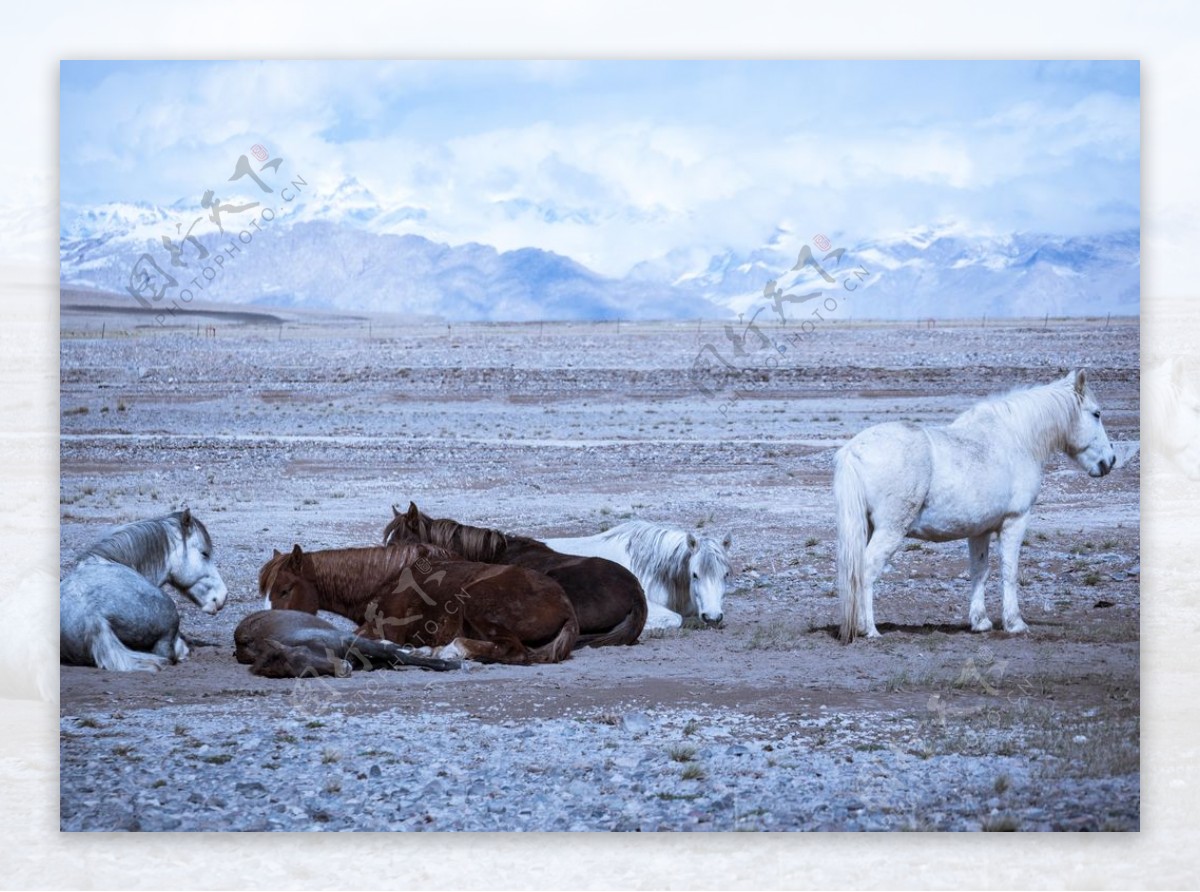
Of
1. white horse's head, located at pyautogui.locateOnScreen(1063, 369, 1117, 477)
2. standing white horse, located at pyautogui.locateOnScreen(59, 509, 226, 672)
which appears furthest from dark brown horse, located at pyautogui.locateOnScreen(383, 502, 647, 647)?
white horse's head, located at pyautogui.locateOnScreen(1063, 369, 1117, 477)

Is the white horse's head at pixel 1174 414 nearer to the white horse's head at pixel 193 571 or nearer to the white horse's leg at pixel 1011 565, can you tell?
the white horse's leg at pixel 1011 565

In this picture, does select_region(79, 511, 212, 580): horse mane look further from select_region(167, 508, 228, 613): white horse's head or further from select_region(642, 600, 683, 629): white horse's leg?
select_region(642, 600, 683, 629): white horse's leg

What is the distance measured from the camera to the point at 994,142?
21.5 ft

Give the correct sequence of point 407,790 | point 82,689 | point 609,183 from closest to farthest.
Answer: point 407,790, point 82,689, point 609,183

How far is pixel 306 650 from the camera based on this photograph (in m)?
6.29

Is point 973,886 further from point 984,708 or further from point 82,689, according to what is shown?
point 82,689

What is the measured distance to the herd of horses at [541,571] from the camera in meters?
6.34

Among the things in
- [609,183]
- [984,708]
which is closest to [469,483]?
[609,183]

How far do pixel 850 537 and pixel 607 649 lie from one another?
1329mm

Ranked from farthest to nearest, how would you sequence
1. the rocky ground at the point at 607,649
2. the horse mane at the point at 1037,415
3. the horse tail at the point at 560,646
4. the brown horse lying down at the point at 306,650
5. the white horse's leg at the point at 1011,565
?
the horse mane at the point at 1037,415, the white horse's leg at the point at 1011,565, the horse tail at the point at 560,646, the brown horse lying down at the point at 306,650, the rocky ground at the point at 607,649

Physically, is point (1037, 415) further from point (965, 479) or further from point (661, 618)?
point (661, 618)

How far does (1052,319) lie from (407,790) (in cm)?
386

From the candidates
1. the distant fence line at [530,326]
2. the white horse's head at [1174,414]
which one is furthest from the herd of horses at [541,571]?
the distant fence line at [530,326]

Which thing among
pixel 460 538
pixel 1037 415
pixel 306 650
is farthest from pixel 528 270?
pixel 1037 415
